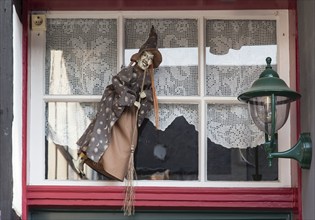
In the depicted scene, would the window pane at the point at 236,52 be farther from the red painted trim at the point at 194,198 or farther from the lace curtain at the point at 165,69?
the red painted trim at the point at 194,198

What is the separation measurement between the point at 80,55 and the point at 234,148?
106 cm

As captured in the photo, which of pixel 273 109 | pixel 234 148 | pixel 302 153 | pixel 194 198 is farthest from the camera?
pixel 234 148

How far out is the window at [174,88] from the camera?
12.5ft

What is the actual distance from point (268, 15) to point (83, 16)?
1092 millimetres

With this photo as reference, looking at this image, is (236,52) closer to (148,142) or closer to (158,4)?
(158,4)

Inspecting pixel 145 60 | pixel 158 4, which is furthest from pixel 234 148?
pixel 158 4

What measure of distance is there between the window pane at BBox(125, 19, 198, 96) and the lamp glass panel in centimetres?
52

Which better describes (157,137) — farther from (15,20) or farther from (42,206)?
(15,20)

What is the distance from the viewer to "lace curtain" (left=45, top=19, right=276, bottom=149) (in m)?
3.85

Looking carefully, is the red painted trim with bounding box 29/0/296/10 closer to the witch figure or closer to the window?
the window

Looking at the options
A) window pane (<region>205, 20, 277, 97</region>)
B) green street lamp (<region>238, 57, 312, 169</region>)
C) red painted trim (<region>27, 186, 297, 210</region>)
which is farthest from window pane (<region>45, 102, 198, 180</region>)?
green street lamp (<region>238, 57, 312, 169</region>)

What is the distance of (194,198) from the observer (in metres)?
3.72

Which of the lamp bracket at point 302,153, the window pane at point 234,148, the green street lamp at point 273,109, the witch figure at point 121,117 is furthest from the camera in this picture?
the window pane at point 234,148

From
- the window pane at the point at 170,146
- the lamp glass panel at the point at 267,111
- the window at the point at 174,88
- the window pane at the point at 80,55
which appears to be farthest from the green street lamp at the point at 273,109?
the window pane at the point at 80,55
